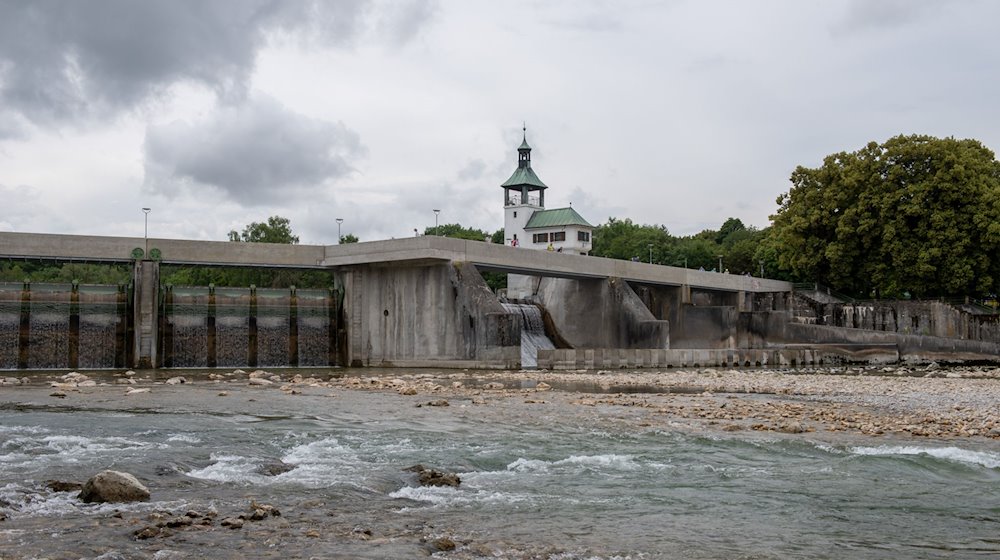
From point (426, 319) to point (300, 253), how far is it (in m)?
7.24

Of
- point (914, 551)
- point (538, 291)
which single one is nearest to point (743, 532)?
point (914, 551)

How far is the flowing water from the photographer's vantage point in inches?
350

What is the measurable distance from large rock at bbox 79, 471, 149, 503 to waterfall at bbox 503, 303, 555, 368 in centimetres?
4058

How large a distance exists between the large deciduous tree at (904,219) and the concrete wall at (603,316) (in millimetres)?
16695

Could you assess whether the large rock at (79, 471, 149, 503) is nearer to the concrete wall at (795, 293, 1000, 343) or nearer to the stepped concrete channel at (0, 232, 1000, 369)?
the stepped concrete channel at (0, 232, 1000, 369)

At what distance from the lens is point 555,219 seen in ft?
312

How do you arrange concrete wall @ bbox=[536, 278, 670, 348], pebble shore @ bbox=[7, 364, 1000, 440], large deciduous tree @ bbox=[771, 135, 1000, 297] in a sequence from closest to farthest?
pebble shore @ bbox=[7, 364, 1000, 440] < concrete wall @ bbox=[536, 278, 670, 348] < large deciduous tree @ bbox=[771, 135, 1000, 297]

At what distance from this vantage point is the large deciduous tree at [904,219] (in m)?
59.2

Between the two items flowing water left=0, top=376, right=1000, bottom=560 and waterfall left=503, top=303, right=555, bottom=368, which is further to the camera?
waterfall left=503, top=303, right=555, bottom=368

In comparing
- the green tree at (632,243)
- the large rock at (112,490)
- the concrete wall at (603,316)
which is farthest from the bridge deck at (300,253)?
the green tree at (632,243)

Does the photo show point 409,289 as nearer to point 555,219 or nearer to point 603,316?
point 603,316

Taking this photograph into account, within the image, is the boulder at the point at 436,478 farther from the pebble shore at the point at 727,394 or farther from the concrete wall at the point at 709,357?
the concrete wall at the point at 709,357

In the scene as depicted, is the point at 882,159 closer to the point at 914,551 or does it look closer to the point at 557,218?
the point at 557,218

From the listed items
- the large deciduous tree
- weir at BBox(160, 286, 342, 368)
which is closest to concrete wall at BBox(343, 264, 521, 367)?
weir at BBox(160, 286, 342, 368)
